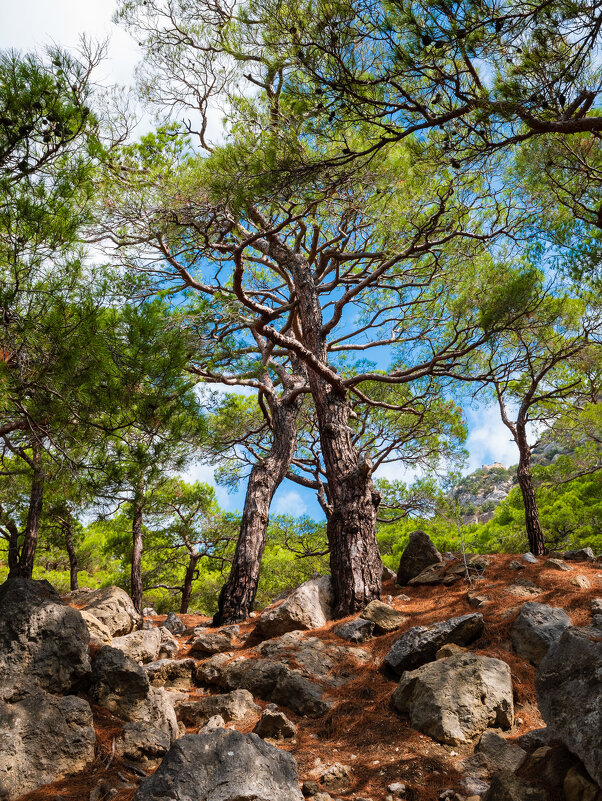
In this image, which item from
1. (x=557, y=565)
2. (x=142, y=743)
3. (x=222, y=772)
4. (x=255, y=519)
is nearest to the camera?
(x=222, y=772)

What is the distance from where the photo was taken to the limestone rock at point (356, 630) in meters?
5.04

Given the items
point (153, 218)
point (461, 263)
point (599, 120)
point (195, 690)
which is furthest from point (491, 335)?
point (195, 690)

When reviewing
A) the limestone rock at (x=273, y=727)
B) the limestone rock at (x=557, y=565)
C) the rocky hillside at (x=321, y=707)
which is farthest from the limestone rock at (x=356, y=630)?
the limestone rock at (x=557, y=565)

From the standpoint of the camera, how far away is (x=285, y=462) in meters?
8.76

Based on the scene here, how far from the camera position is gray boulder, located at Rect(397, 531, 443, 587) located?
7.38 m

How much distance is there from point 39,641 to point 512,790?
2.79 m

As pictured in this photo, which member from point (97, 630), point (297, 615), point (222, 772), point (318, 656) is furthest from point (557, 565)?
point (222, 772)

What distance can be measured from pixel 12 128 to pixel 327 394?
179 inches

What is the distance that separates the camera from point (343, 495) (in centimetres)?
638

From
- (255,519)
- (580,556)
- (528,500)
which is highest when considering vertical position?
(255,519)

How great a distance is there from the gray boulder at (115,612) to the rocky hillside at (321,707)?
40mm

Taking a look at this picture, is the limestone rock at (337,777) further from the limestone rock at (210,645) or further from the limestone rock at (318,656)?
the limestone rock at (210,645)

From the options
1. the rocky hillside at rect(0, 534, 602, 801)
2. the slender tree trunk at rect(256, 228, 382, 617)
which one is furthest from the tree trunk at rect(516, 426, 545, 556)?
the slender tree trunk at rect(256, 228, 382, 617)

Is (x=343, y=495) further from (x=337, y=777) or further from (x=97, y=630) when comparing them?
(x=337, y=777)
